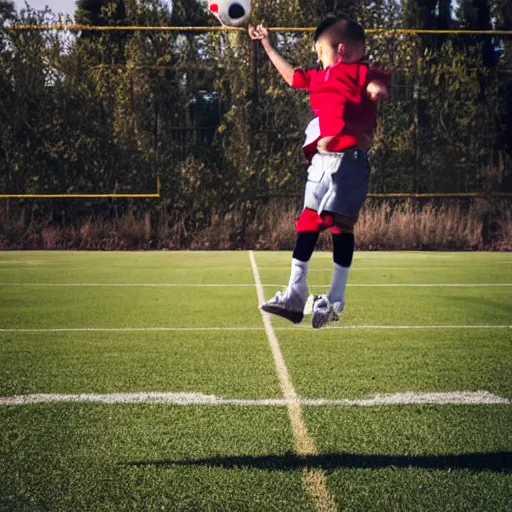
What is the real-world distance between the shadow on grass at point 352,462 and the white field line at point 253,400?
1063 mm

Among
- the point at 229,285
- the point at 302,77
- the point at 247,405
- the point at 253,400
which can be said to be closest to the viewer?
the point at 302,77

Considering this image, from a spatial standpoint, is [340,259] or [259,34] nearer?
[340,259]

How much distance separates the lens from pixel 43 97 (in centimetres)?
1888

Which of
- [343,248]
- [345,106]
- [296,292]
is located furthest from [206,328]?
[345,106]

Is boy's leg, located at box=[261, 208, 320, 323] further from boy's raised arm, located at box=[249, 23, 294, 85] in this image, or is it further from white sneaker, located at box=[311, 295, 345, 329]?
boy's raised arm, located at box=[249, 23, 294, 85]

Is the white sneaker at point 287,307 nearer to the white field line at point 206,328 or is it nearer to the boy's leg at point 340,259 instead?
the boy's leg at point 340,259

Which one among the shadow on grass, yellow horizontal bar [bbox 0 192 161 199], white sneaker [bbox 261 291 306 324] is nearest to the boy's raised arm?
white sneaker [bbox 261 291 306 324]

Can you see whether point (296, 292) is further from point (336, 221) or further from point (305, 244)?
point (336, 221)

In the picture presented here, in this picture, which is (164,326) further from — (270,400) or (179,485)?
(179,485)

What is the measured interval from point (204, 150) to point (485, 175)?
6.27 m

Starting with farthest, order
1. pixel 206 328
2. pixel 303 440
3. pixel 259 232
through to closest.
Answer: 1. pixel 259 232
2. pixel 206 328
3. pixel 303 440

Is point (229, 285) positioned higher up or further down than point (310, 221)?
further down

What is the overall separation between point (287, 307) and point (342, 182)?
0.58m

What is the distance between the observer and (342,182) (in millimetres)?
2822
